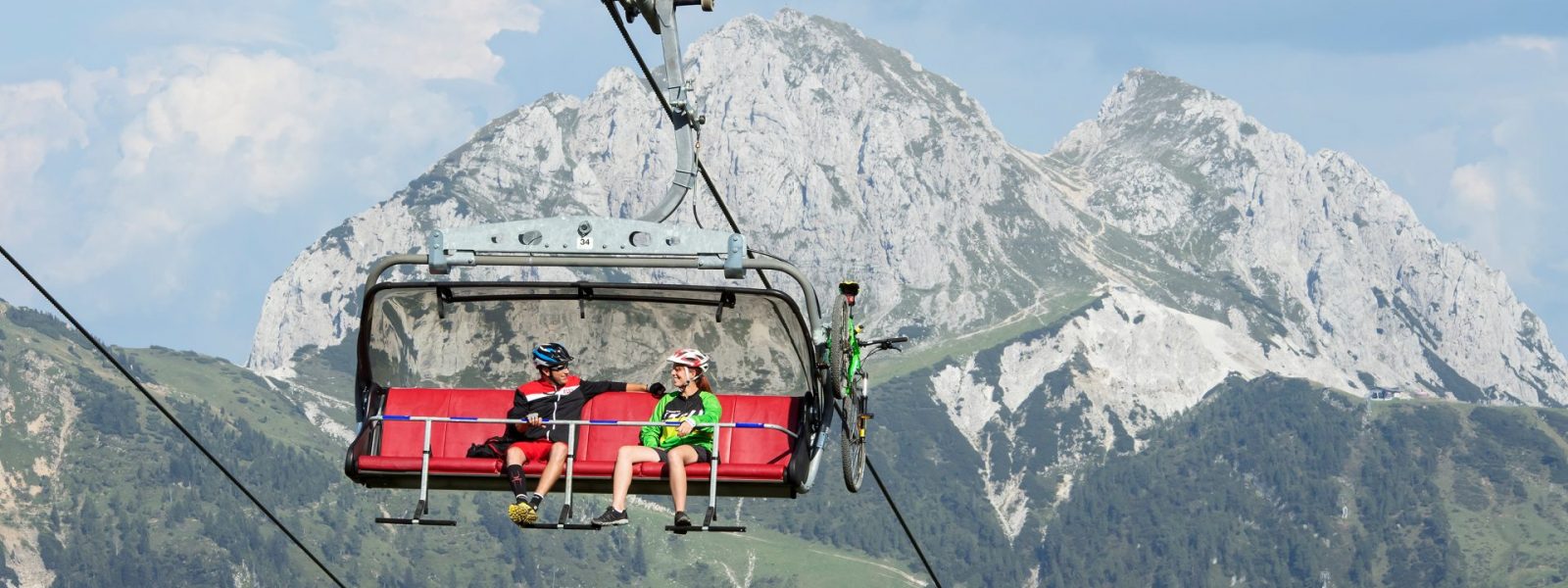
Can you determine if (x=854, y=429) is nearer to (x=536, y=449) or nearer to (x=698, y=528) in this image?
(x=536, y=449)

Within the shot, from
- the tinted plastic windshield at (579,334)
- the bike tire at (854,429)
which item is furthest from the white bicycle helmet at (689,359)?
the bike tire at (854,429)

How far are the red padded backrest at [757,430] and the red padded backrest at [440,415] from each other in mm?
2631

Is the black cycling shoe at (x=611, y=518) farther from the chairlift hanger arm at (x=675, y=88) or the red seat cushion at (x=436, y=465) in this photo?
the chairlift hanger arm at (x=675, y=88)

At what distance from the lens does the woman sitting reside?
848 inches

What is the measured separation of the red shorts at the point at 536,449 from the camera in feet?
72.3

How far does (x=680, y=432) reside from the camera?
2205cm

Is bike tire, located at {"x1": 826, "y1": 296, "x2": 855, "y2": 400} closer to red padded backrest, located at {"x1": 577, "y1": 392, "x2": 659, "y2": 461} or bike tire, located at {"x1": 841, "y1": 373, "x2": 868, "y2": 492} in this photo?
bike tire, located at {"x1": 841, "y1": 373, "x2": 868, "y2": 492}

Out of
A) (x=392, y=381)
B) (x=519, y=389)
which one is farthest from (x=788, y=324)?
(x=392, y=381)

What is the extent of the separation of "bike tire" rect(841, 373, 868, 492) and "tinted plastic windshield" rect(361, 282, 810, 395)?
587 mm

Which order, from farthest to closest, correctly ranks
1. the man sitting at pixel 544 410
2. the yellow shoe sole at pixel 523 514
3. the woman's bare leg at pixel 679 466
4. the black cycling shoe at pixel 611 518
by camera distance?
the man sitting at pixel 544 410
the woman's bare leg at pixel 679 466
the yellow shoe sole at pixel 523 514
the black cycling shoe at pixel 611 518

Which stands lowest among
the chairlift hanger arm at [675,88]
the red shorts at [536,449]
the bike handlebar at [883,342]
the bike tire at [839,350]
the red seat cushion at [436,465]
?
the red seat cushion at [436,465]

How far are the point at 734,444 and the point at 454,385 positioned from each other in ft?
12.0

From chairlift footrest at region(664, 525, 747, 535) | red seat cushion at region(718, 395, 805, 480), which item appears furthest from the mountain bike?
chairlift footrest at region(664, 525, 747, 535)

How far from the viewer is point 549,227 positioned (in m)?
21.1
